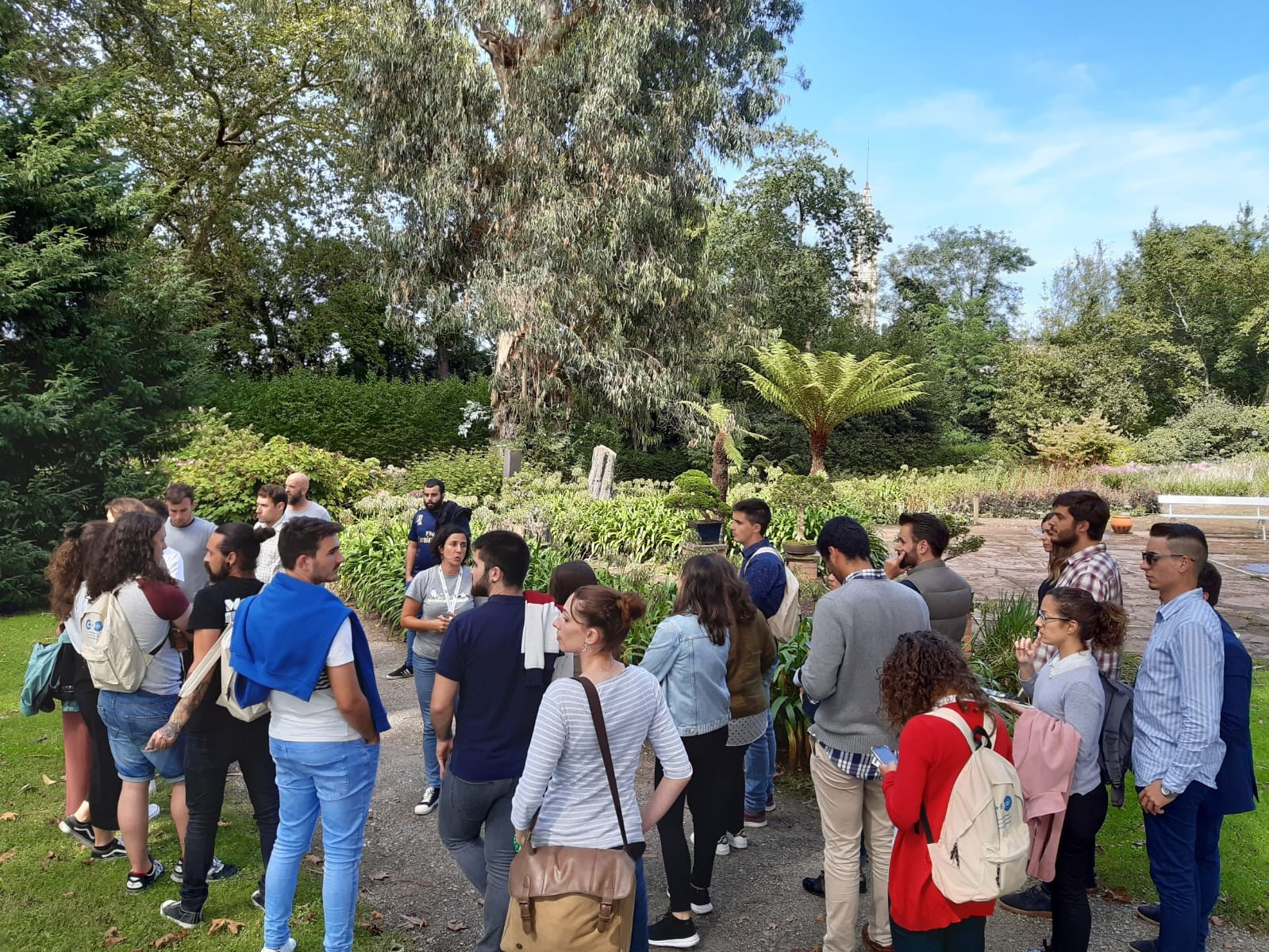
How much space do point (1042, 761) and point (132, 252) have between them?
11499 mm

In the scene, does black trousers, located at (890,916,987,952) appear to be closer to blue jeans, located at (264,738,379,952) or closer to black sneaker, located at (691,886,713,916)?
black sneaker, located at (691,886,713,916)

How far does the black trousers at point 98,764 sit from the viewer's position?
409 cm

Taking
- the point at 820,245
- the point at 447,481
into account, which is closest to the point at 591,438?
the point at 447,481

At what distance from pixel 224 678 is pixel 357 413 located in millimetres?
17359

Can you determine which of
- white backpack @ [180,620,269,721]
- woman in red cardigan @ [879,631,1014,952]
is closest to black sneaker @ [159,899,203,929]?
white backpack @ [180,620,269,721]

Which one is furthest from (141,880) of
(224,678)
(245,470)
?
(245,470)

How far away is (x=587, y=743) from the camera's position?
105 inches

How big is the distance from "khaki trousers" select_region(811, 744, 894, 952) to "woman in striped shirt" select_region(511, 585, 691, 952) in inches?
38.7

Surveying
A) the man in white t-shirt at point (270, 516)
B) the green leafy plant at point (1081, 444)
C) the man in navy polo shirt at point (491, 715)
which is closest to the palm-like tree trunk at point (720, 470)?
the man in white t-shirt at point (270, 516)

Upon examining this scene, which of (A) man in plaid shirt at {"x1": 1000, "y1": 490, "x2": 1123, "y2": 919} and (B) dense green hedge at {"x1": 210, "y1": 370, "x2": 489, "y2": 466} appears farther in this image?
(B) dense green hedge at {"x1": 210, "y1": 370, "x2": 489, "y2": 466}

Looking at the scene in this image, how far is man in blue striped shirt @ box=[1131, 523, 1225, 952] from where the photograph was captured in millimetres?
3146

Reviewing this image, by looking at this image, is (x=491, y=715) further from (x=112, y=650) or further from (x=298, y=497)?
(x=298, y=497)

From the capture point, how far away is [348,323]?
28.5 metres

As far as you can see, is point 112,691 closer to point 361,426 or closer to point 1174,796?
point 1174,796
